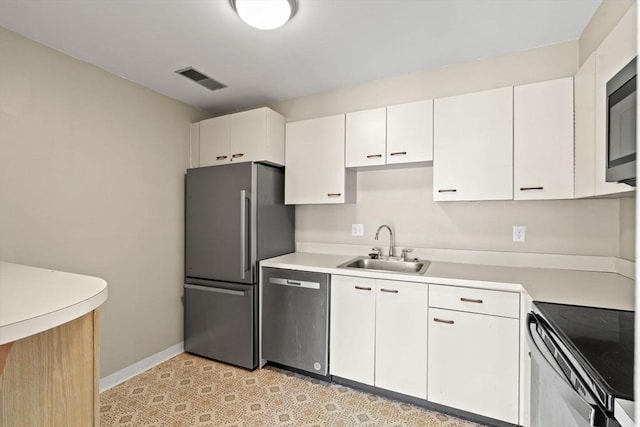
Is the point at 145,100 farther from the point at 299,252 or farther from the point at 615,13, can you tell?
the point at 615,13

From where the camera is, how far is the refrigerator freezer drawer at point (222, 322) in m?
2.44

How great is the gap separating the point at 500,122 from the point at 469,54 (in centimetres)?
59

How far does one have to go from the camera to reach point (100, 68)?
222 centimetres

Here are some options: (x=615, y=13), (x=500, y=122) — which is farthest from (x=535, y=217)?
(x=615, y=13)

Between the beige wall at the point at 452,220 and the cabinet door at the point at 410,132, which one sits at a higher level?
the cabinet door at the point at 410,132

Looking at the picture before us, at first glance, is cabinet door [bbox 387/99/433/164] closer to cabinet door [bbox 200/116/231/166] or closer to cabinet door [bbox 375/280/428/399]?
cabinet door [bbox 375/280/428/399]

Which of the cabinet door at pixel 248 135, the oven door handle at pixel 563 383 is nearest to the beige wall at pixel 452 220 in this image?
the cabinet door at pixel 248 135

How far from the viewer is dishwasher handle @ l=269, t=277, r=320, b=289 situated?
7.33ft

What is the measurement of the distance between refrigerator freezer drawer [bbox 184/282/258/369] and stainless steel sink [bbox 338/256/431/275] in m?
0.85

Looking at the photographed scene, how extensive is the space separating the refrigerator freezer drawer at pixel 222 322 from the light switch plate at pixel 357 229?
38.9 inches

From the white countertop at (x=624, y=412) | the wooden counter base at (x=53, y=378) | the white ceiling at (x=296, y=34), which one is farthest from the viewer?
the white ceiling at (x=296, y=34)

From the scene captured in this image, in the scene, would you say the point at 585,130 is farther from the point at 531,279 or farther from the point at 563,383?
the point at 563,383

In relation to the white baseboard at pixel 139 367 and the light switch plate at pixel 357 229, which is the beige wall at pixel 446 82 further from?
the white baseboard at pixel 139 367

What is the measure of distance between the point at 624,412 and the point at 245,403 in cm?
199
